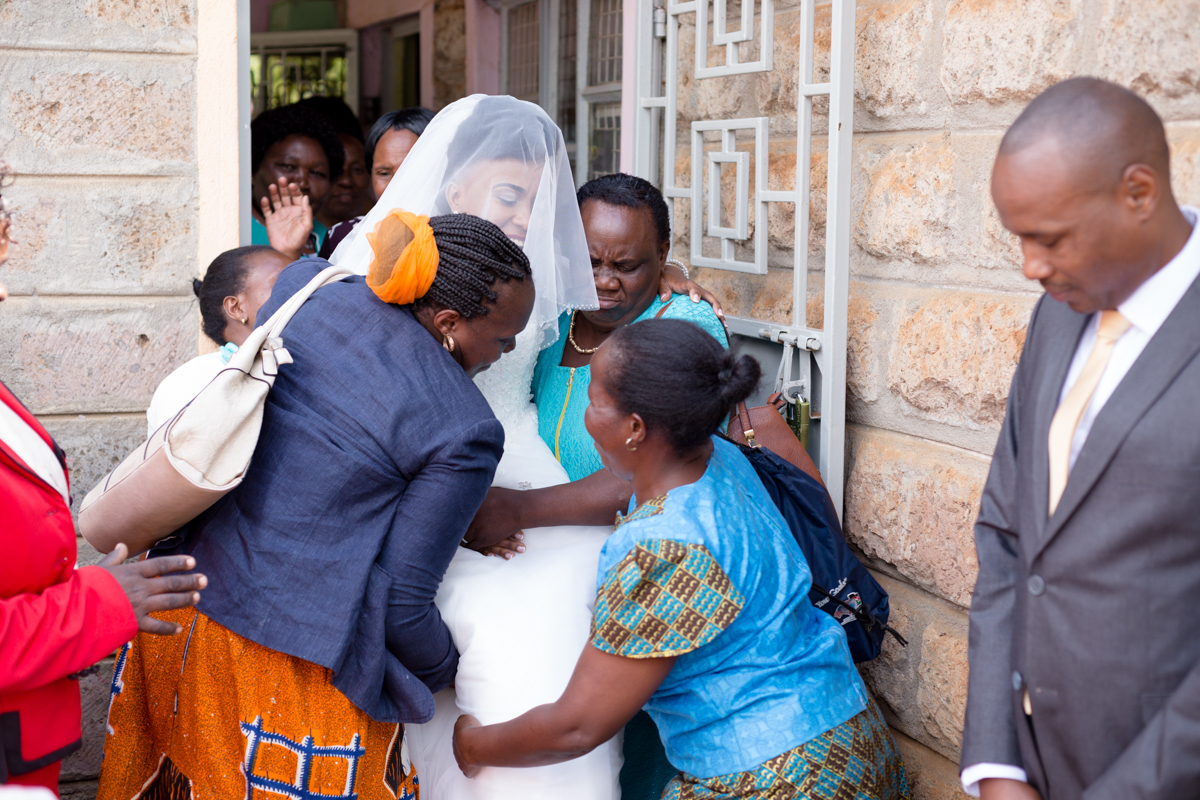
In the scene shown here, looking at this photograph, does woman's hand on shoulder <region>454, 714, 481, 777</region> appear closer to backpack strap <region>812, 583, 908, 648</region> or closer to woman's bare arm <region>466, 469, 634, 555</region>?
woman's bare arm <region>466, 469, 634, 555</region>

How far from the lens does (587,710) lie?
6.47ft

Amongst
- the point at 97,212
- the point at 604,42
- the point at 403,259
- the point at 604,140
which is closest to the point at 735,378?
the point at 403,259

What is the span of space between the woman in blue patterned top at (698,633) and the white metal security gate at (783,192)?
0.73 meters

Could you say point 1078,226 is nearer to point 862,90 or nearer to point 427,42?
point 862,90

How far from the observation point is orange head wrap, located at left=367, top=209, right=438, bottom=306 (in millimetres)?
2191

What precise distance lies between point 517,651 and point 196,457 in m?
0.80

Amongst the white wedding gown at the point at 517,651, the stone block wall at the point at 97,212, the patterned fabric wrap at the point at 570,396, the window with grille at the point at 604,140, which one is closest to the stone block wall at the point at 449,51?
the window with grille at the point at 604,140

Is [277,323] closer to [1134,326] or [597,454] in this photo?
[597,454]

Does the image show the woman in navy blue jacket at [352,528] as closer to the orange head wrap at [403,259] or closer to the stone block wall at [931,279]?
the orange head wrap at [403,259]

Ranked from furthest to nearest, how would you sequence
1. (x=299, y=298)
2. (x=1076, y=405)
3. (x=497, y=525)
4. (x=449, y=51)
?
1. (x=449, y=51)
2. (x=497, y=525)
3. (x=299, y=298)
4. (x=1076, y=405)

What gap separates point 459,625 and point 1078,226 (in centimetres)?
153

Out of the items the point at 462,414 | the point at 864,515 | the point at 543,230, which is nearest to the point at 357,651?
the point at 462,414

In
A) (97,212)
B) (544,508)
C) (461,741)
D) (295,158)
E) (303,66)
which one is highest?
(303,66)

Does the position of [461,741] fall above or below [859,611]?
below
